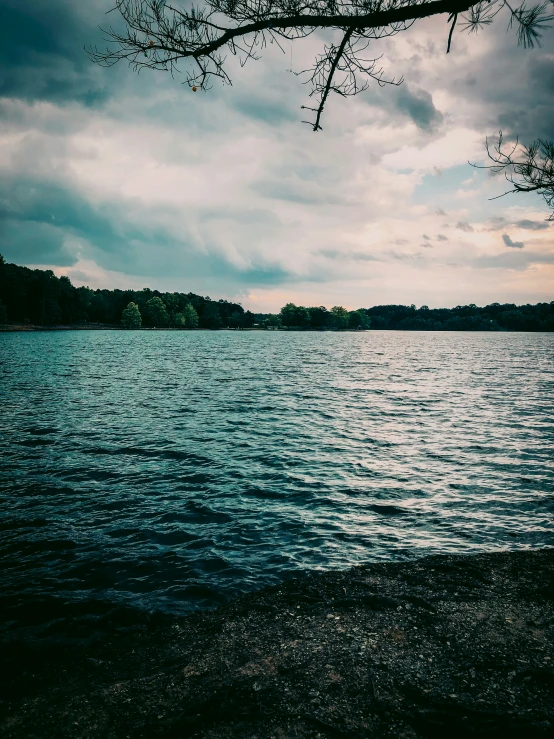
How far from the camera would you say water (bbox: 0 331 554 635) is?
843 centimetres

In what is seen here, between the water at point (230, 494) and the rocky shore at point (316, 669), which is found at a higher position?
the rocky shore at point (316, 669)

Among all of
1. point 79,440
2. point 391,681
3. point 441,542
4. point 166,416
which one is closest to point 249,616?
point 391,681

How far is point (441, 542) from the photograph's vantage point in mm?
9938

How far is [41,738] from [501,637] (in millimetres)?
5659

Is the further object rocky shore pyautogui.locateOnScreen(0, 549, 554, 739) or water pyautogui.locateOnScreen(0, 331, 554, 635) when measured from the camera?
water pyautogui.locateOnScreen(0, 331, 554, 635)

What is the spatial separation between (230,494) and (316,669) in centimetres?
783

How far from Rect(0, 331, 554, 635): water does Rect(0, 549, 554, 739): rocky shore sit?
101cm

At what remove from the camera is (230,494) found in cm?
1305

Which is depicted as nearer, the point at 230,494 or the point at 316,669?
the point at 316,669

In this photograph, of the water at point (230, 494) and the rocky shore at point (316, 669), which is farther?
the water at point (230, 494)

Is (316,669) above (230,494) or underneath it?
above

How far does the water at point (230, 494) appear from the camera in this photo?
27.7 ft

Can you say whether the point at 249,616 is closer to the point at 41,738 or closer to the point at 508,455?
the point at 41,738

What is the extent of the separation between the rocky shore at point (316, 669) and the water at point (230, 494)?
1013mm
